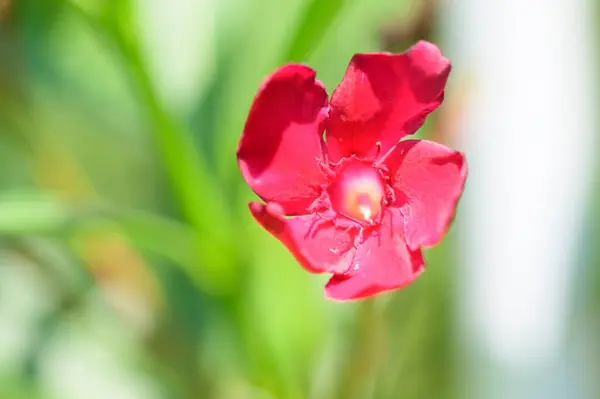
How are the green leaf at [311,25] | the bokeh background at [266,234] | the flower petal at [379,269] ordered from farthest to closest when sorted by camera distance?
1. the bokeh background at [266,234]
2. the green leaf at [311,25]
3. the flower petal at [379,269]

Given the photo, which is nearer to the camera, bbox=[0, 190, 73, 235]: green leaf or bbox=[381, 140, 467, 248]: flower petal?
bbox=[381, 140, 467, 248]: flower petal

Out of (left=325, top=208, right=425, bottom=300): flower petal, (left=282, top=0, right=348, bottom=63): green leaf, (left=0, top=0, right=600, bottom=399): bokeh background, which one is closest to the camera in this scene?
(left=325, top=208, right=425, bottom=300): flower petal

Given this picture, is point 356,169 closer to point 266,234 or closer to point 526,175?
point 266,234

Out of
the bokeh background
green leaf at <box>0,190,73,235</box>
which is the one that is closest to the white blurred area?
the bokeh background

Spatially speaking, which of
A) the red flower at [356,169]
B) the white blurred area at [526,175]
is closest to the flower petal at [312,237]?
the red flower at [356,169]

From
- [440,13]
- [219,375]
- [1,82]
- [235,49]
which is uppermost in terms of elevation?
[440,13]

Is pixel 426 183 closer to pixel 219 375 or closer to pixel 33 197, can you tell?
pixel 33 197

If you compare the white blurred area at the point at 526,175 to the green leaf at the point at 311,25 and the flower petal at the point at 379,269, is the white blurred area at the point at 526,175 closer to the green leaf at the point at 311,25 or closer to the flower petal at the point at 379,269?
the green leaf at the point at 311,25

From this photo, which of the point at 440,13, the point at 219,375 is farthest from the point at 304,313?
the point at 440,13

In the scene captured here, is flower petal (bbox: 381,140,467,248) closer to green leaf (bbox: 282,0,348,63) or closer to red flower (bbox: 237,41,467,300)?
red flower (bbox: 237,41,467,300)
